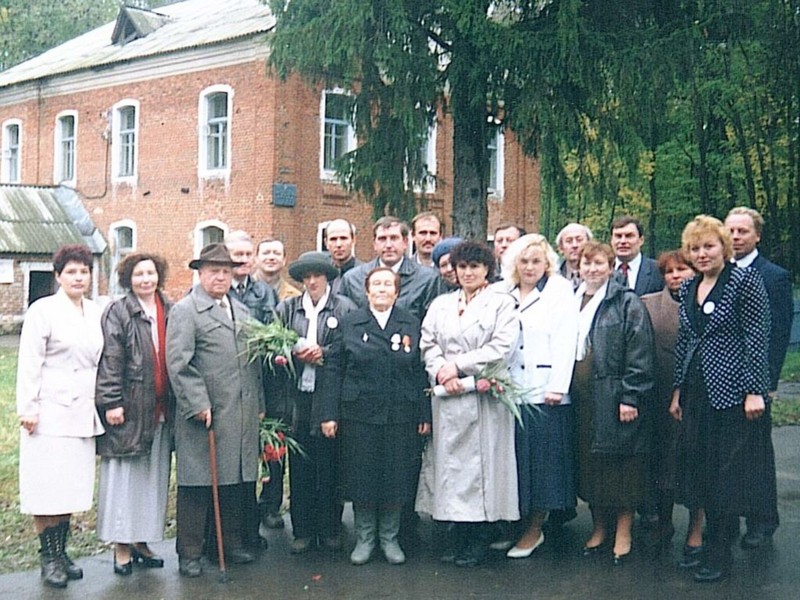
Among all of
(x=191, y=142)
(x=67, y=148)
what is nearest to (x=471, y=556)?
(x=191, y=142)

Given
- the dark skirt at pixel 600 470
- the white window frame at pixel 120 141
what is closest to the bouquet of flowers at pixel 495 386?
the dark skirt at pixel 600 470

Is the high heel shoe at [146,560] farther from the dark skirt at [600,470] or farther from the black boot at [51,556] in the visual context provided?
the dark skirt at [600,470]

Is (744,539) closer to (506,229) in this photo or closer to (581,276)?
(581,276)

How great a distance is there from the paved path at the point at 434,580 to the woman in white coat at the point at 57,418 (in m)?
0.35

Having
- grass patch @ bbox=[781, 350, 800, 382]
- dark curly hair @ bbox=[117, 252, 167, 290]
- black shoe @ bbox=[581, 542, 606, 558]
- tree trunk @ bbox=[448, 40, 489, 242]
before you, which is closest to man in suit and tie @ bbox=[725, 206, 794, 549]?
black shoe @ bbox=[581, 542, 606, 558]

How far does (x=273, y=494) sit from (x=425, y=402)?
159 cm

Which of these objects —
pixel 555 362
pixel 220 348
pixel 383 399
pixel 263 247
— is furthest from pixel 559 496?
pixel 263 247

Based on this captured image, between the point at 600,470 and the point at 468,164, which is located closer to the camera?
the point at 600,470

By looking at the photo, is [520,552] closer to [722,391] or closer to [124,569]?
[722,391]

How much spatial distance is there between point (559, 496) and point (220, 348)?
7.39 feet

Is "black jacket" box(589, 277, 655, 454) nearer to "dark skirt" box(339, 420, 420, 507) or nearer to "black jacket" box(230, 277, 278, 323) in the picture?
"dark skirt" box(339, 420, 420, 507)

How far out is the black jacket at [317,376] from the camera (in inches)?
251

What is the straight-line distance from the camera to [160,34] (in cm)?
2738

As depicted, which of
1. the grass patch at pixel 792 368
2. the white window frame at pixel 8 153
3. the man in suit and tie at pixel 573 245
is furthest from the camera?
the white window frame at pixel 8 153
